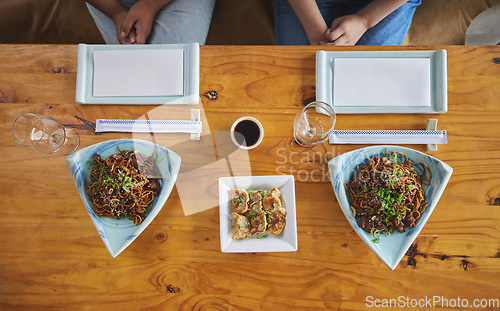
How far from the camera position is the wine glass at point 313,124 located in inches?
50.1

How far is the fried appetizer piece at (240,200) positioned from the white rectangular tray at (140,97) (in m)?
0.43

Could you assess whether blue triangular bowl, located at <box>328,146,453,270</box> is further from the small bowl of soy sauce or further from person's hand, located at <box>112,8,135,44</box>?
person's hand, located at <box>112,8,135,44</box>

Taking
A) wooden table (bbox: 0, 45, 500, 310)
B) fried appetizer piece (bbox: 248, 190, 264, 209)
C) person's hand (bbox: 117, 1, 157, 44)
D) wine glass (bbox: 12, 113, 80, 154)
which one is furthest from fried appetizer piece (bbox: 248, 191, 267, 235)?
person's hand (bbox: 117, 1, 157, 44)

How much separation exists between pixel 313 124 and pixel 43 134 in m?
1.13

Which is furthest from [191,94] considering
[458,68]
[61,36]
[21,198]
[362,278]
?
[61,36]

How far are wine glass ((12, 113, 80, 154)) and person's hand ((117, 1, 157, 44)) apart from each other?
0.62 metres

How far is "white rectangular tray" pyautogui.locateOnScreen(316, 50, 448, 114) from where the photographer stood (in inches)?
51.3

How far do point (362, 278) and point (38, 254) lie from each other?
4.55 ft

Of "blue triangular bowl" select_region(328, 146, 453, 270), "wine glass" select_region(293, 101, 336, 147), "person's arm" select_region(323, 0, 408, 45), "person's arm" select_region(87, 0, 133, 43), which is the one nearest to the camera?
"blue triangular bowl" select_region(328, 146, 453, 270)

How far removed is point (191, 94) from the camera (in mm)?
1319

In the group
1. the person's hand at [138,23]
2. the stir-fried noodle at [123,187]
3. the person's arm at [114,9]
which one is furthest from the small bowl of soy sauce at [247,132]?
the person's arm at [114,9]

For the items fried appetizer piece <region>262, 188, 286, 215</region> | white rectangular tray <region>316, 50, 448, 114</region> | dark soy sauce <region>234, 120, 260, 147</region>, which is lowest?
fried appetizer piece <region>262, 188, 286, 215</region>

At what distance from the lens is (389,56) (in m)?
1.33

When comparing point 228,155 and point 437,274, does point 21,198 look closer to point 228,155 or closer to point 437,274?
point 228,155
